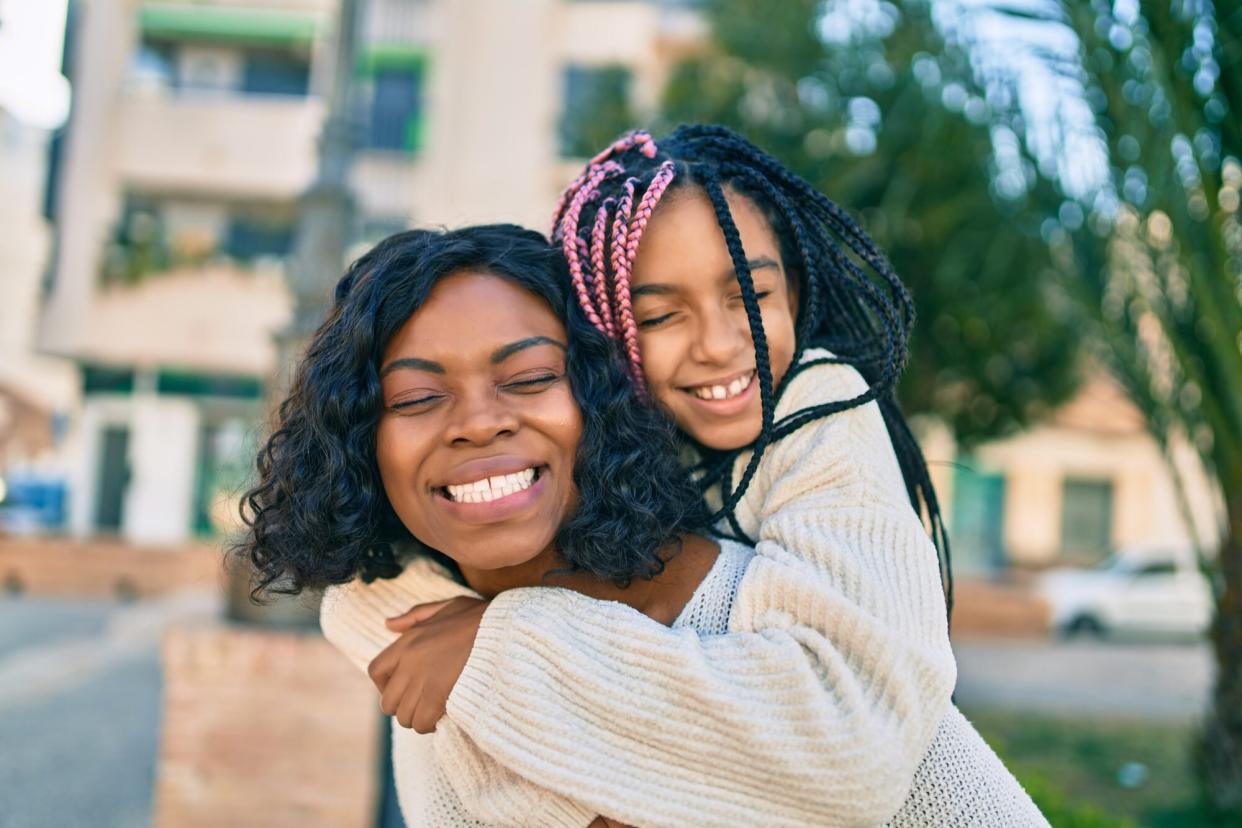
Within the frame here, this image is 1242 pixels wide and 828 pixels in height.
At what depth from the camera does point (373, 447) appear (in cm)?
195

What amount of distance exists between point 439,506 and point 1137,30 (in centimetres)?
394

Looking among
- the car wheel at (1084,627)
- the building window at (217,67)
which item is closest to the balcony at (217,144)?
the building window at (217,67)

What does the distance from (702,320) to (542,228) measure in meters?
1.99

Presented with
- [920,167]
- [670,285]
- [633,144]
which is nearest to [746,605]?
[670,285]

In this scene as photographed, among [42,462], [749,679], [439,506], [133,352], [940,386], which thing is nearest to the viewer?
[749,679]

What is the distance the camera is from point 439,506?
185 centimetres

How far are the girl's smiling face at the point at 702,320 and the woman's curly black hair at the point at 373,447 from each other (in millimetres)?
101

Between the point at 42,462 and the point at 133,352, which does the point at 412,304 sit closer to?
the point at 133,352

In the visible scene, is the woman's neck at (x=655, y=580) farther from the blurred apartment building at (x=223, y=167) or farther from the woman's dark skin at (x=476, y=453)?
the blurred apartment building at (x=223, y=167)

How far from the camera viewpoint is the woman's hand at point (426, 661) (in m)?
1.84

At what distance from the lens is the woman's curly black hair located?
1.88 metres

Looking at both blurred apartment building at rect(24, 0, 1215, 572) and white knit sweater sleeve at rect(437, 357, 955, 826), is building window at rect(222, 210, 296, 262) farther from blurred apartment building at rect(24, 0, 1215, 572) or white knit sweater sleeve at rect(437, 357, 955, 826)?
white knit sweater sleeve at rect(437, 357, 955, 826)

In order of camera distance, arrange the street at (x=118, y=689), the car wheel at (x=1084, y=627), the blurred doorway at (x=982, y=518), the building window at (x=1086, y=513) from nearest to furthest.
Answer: the street at (x=118, y=689) < the car wheel at (x=1084, y=627) < the blurred doorway at (x=982, y=518) < the building window at (x=1086, y=513)

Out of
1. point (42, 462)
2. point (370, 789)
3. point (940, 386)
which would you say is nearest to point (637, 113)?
point (940, 386)
